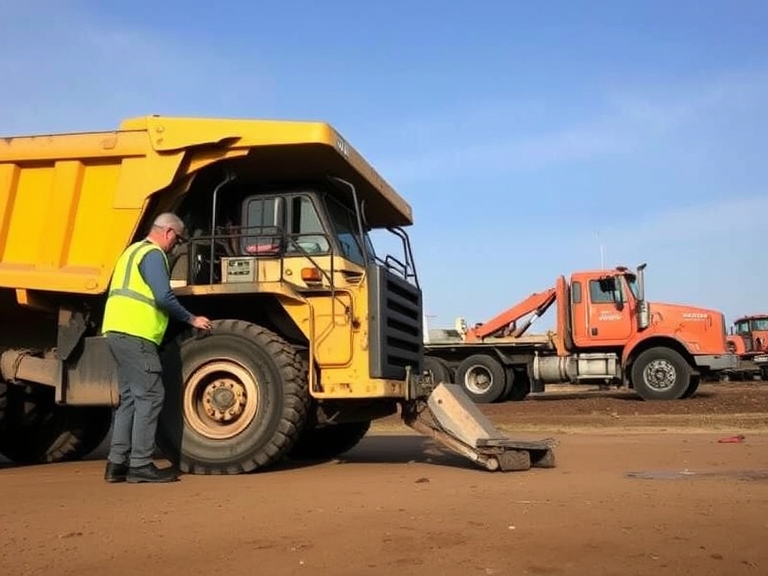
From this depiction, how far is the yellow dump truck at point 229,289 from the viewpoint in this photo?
6.62 metres

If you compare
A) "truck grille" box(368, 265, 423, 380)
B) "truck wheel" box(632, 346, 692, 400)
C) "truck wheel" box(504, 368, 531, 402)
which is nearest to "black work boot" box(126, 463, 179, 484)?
"truck grille" box(368, 265, 423, 380)

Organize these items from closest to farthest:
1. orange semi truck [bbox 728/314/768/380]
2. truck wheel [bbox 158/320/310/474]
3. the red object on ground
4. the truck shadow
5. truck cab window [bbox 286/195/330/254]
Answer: truck wheel [bbox 158/320/310/474] → truck cab window [bbox 286/195/330/254] → the truck shadow → the red object on ground → orange semi truck [bbox 728/314/768/380]

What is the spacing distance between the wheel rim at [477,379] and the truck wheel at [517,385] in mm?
477

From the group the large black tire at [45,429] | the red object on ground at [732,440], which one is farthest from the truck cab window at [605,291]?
the large black tire at [45,429]

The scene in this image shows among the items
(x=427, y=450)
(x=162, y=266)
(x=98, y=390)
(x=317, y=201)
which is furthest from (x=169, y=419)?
(x=427, y=450)

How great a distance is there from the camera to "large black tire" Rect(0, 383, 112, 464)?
7.94 metres

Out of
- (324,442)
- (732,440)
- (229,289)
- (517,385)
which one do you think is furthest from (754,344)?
(229,289)

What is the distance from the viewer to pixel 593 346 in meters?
18.4

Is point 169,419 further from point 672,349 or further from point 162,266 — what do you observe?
point 672,349

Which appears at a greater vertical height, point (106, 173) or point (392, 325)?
point (106, 173)

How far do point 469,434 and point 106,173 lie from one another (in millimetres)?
3793

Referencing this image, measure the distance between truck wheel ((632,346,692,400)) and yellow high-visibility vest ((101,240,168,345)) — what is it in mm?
13137

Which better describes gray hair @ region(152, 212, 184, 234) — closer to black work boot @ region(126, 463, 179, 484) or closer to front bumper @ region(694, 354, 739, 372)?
black work boot @ region(126, 463, 179, 484)

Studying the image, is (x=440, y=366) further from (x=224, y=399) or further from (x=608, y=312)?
(x=224, y=399)
